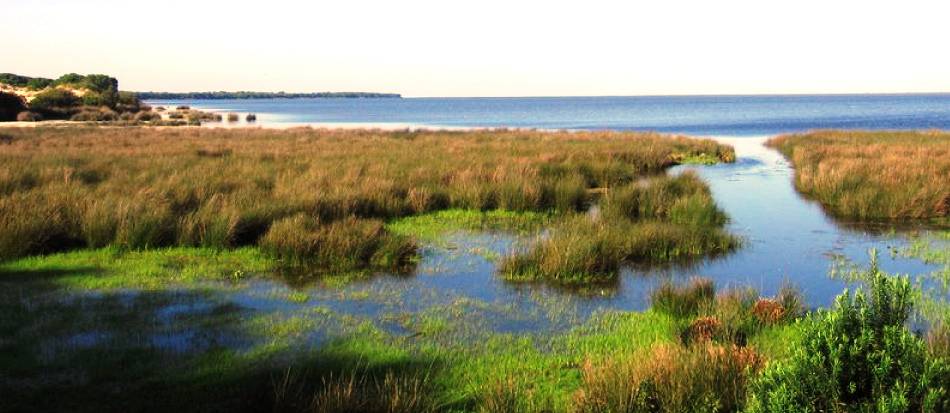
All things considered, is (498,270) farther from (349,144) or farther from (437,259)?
(349,144)

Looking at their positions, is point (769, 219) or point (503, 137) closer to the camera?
point (769, 219)

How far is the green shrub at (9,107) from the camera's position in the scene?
175 ft

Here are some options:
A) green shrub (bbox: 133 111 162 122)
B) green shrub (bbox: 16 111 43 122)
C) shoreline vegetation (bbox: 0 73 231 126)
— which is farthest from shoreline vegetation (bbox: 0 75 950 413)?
green shrub (bbox: 133 111 162 122)

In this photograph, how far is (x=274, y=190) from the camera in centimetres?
1555

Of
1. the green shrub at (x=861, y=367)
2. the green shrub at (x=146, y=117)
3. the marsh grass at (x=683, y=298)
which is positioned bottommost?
the marsh grass at (x=683, y=298)

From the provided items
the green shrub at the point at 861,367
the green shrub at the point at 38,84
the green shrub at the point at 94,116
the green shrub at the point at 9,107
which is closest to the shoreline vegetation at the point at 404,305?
the green shrub at the point at 861,367

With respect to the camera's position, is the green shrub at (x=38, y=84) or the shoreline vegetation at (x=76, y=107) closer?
the shoreline vegetation at (x=76, y=107)

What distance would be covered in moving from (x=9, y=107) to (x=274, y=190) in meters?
50.6

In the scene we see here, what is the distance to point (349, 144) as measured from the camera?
30.8 m

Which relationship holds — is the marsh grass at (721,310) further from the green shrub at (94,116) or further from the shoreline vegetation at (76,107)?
the green shrub at (94,116)

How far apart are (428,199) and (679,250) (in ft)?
20.1

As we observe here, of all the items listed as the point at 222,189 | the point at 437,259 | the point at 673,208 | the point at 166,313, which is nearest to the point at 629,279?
the point at 437,259

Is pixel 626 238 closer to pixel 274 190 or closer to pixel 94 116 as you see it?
pixel 274 190

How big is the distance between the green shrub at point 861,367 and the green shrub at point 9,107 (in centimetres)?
6073
